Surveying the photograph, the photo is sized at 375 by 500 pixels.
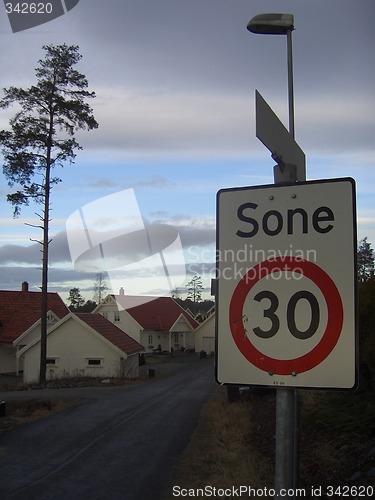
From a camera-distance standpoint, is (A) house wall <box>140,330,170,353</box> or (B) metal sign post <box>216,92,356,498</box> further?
(A) house wall <box>140,330,170,353</box>

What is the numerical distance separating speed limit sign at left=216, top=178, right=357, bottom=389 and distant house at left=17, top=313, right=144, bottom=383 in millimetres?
35496

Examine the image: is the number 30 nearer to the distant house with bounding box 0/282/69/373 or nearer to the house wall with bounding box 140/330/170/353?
the distant house with bounding box 0/282/69/373

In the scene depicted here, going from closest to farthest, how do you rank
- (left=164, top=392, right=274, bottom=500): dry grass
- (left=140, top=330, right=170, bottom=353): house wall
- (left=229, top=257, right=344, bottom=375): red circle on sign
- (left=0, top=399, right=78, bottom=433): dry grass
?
(left=229, top=257, right=344, bottom=375): red circle on sign
(left=164, top=392, right=274, bottom=500): dry grass
(left=0, top=399, right=78, bottom=433): dry grass
(left=140, top=330, right=170, bottom=353): house wall

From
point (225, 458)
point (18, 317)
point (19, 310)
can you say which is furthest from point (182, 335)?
point (225, 458)

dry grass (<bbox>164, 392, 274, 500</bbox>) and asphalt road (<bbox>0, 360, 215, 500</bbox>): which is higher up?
dry grass (<bbox>164, 392, 274, 500</bbox>)

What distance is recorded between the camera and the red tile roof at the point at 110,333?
37.9 m

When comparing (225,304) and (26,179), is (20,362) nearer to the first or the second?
(26,179)

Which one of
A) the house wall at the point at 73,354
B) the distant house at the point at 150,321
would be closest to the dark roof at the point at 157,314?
the distant house at the point at 150,321

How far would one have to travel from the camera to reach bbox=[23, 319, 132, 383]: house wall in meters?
37.2

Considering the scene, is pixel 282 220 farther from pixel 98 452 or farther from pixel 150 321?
pixel 150 321

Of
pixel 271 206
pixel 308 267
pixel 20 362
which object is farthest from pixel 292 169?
pixel 20 362

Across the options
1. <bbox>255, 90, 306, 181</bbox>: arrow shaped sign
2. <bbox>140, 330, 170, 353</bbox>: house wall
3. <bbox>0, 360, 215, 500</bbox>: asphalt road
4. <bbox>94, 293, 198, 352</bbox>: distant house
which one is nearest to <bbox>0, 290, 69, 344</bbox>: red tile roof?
<bbox>94, 293, 198, 352</bbox>: distant house

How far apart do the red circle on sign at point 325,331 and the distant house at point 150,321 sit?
60166 mm

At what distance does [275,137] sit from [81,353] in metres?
37.2
